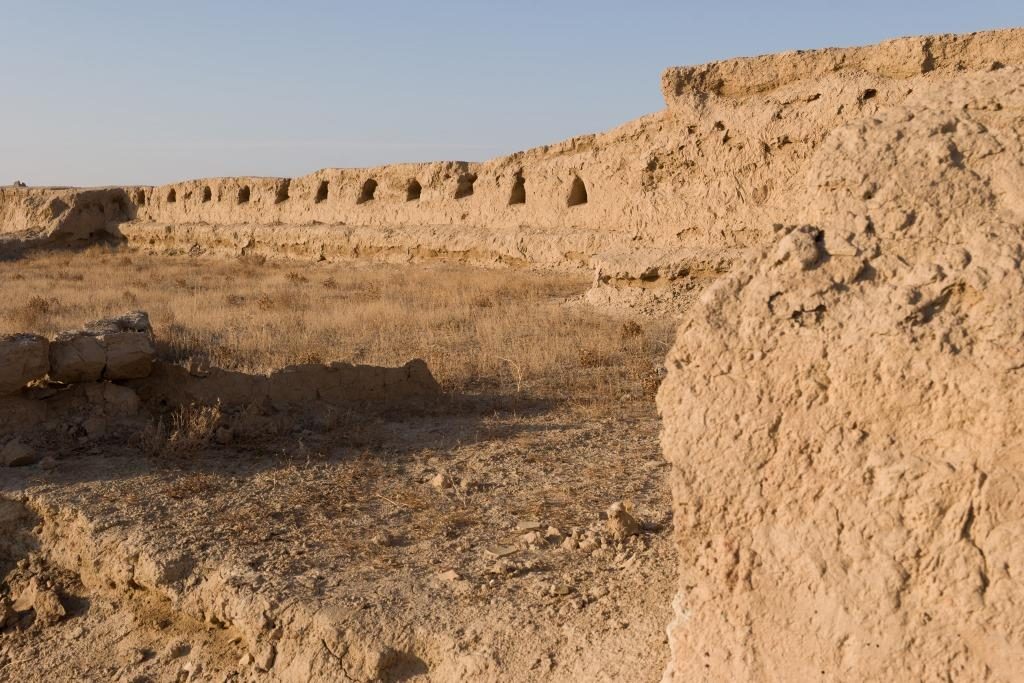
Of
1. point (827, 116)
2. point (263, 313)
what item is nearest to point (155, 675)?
point (263, 313)

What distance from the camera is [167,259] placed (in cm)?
1953

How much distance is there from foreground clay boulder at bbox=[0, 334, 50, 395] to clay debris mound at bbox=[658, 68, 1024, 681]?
13.7 ft

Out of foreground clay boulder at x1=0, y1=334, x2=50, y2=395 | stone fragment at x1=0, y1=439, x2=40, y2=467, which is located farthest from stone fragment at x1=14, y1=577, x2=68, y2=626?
foreground clay boulder at x1=0, y1=334, x2=50, y2=395

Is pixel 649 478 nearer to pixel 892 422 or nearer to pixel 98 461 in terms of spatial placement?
pixel 892 422

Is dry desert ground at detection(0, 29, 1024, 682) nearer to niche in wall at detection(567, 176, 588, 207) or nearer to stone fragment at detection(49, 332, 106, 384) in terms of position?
stone fragment at detection(49, 332, 106, 384)

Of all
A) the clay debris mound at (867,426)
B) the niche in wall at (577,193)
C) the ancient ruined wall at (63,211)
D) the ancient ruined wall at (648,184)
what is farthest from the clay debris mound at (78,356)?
the ancient ruined wall at (63,211)

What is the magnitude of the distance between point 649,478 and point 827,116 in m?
5.85

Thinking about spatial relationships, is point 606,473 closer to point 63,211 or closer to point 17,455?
point 17,455

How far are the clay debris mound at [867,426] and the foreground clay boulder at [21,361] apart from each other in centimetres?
418

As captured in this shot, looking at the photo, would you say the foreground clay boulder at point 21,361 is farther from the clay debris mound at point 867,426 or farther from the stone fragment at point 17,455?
the clay debris mound at point 867,426

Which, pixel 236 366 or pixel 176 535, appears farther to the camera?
pixel 236 366

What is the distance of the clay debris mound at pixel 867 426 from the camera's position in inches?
76.7

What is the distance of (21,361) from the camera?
499cm

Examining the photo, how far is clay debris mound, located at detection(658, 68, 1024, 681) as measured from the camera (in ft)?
6.39
